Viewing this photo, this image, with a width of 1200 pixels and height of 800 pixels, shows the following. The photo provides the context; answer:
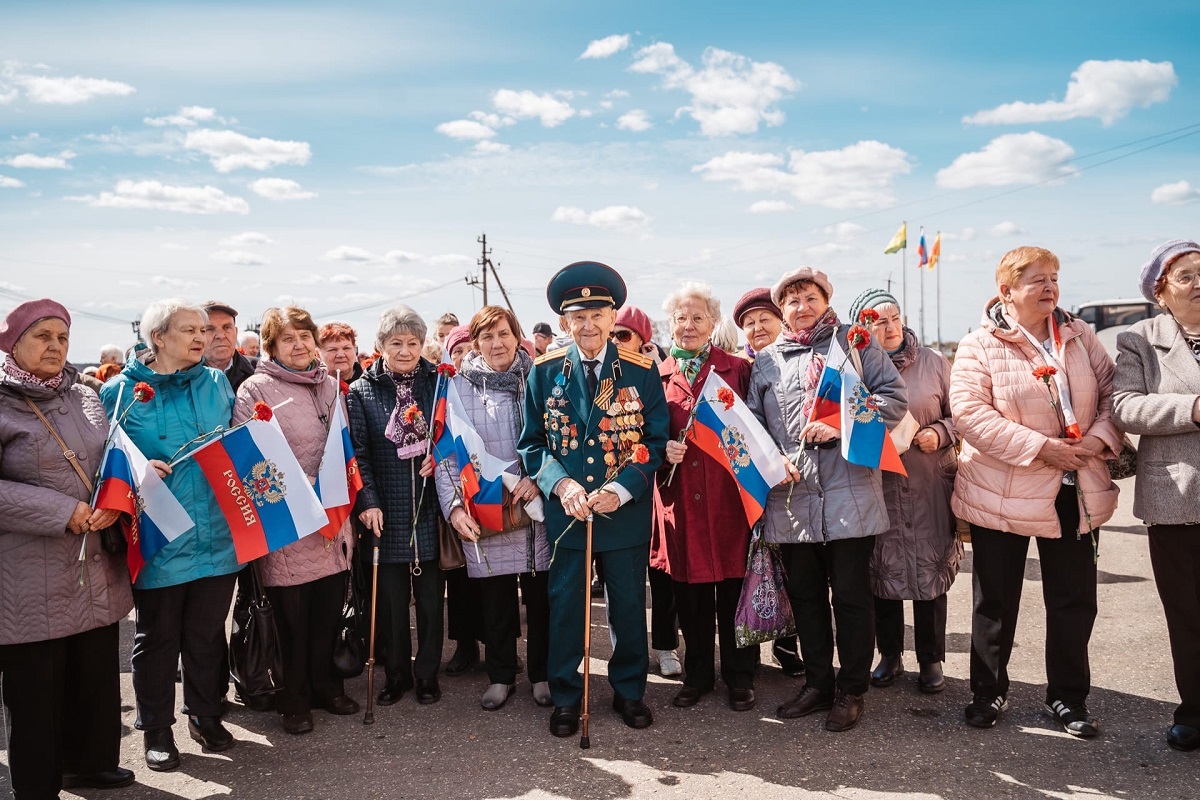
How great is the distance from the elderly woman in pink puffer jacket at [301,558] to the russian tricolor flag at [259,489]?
16 cm

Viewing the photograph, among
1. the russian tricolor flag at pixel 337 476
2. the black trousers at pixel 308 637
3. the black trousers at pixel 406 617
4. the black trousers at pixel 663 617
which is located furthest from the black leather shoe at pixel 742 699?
the russian tricolor flag at pixel 337 476

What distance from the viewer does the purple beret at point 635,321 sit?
16.9 feet

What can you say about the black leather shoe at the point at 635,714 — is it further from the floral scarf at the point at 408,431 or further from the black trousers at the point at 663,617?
the floral scarf at the point at 408,431

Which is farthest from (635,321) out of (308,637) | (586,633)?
(308,637)

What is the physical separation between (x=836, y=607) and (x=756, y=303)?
196cm

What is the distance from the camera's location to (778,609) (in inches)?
181

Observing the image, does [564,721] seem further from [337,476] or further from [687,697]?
[337,476]

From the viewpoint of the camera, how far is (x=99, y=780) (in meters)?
4.05

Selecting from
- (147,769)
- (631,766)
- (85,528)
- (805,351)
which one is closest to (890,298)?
(805,351)

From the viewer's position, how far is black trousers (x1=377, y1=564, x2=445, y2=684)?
16.3 feet

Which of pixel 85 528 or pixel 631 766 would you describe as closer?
pixel 85 528

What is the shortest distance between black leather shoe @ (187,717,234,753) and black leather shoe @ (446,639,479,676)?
1418mm

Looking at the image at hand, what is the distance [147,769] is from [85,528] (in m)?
1.34

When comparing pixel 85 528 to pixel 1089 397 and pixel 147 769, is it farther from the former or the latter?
pixel 1089 397
